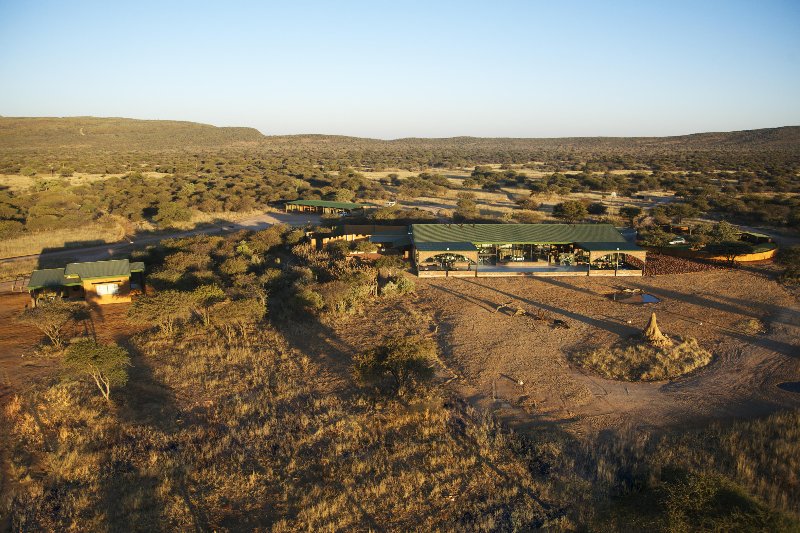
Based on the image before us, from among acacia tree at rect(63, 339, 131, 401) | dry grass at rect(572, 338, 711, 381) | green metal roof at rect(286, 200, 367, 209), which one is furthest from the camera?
green metal roof at rect(286, 200, 367, 209)

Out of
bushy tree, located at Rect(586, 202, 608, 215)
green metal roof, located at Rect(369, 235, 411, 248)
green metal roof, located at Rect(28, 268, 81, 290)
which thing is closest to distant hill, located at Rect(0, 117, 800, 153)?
bushy tree, located at Rect(586, 202, 608, 215)

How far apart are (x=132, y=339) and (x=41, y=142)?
135m

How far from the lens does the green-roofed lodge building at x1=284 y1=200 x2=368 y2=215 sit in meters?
42.9

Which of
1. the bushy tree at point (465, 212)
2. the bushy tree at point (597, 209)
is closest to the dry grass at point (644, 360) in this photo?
the bushy tree at point (465, 212)

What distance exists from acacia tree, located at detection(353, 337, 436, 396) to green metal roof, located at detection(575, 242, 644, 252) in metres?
14.4

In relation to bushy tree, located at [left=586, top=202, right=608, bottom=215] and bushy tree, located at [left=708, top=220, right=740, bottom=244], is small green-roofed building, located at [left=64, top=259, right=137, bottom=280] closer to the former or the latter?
bushy tree, located at [left=708, top=220, right=740, bottom=244]

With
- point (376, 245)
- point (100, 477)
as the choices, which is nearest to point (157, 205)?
point (376, 245)

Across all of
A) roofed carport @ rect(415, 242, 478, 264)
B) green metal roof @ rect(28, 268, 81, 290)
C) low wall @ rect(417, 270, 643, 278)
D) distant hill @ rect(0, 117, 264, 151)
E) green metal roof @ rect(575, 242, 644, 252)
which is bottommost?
green metal roof @ rect(28, 268, 81, 290)

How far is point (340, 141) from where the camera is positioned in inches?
6791

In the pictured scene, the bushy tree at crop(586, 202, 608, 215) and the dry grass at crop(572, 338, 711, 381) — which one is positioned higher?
the bushy tree at crop(586, 202, 608, 215)

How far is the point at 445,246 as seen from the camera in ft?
86.6

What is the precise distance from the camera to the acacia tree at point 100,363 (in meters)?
14.5

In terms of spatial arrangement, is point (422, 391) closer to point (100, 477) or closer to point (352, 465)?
point (352, 465)

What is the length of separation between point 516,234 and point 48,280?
22796 millimetres
